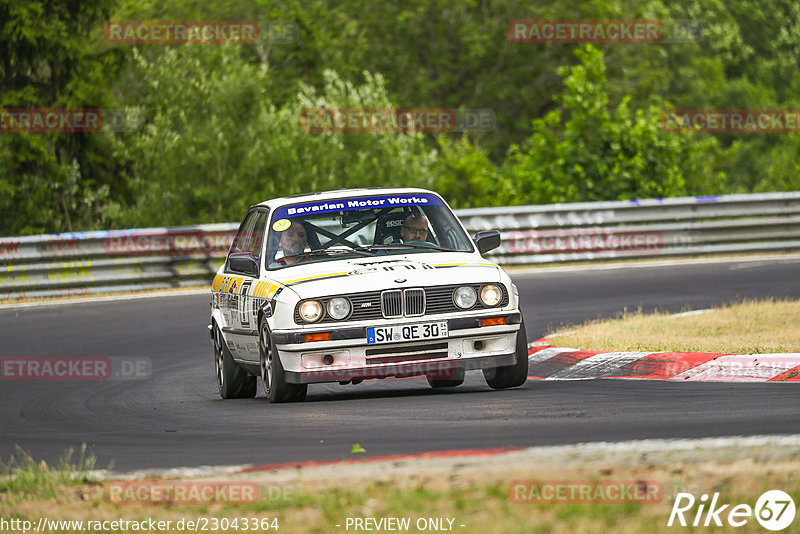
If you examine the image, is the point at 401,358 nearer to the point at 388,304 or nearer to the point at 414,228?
the point at 388,304

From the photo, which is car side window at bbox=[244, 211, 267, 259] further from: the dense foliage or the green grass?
the dense foliage

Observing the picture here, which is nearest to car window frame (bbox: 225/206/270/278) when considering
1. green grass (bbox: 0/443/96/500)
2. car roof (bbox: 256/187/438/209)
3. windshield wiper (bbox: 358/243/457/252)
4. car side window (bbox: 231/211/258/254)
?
car side window (bbox: 231/211/258/254)

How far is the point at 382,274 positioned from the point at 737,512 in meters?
4.82

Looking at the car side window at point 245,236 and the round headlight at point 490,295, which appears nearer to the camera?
the round headlight at point 490,295

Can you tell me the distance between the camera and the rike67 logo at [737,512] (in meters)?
4.68

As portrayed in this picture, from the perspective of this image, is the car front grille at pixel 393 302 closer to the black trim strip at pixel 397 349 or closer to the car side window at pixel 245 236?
the black trim strip at pixel 397 349

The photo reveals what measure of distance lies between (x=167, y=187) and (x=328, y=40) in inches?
1128

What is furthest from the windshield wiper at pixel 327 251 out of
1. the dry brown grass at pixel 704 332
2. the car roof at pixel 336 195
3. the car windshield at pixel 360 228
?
the dry brown grass at pixel 704 332

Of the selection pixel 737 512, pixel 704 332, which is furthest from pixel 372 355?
pixel 737 512

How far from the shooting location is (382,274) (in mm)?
9367

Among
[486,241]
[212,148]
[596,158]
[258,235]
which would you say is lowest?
[596,158]

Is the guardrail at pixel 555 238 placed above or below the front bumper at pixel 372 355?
below

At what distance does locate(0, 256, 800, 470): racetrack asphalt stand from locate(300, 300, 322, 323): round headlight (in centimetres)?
60

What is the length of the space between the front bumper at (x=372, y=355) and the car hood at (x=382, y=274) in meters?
0.30
